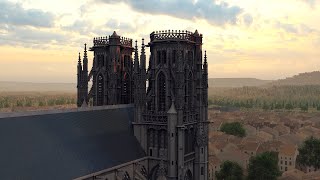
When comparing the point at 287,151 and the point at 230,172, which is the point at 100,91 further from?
the point at 287,151

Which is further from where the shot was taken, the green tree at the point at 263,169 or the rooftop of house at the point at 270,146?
the rooftop of house at the point at 270,146

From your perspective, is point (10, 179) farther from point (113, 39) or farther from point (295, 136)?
point (295, 136)

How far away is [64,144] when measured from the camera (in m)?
43.5

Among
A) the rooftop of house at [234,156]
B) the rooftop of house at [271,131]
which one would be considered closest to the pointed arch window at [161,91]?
the rooftop of house at [234,156]

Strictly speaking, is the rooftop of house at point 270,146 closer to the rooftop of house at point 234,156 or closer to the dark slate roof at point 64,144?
the rooftop of house at point 234,156

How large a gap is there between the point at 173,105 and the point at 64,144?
1641 centimetres

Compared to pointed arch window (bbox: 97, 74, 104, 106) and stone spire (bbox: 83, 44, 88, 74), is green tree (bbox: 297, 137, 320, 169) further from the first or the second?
stone spire (bbox: 83, 44, 88, 74)

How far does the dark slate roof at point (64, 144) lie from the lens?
124ft

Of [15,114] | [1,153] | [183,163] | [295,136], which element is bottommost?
[295,136]

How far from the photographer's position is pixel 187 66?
54781mm

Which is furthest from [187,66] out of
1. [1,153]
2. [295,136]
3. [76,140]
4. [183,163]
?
[295,136]

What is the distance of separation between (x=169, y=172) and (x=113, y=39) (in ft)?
84.0

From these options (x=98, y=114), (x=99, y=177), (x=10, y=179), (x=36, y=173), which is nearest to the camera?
(x=10, y=179)

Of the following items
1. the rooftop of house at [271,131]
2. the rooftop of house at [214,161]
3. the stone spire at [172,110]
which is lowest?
the rooftop of house at [214,161]
